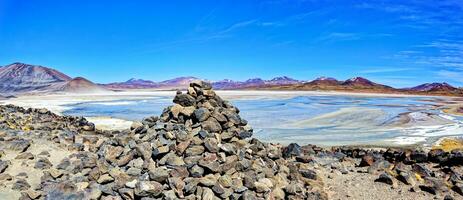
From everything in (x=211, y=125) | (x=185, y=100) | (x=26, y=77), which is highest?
(x=26, y=77)

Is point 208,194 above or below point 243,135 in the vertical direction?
below

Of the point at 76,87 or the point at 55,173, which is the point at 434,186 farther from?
the point at 76,87

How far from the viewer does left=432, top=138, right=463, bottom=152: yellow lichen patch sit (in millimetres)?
16359

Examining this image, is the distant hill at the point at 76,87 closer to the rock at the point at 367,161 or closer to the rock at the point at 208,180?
the rock at the point at 367,161

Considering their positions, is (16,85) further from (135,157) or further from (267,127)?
(135,157)

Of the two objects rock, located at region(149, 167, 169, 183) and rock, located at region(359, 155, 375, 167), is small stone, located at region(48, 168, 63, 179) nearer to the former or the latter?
rock, located at region(149, 167, 169, 183)

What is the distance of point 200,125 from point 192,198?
2597 mm

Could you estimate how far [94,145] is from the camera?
1238 cm

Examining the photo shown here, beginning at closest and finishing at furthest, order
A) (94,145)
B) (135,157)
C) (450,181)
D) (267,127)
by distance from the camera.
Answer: (135,157) < (450,181) < (94,145) < (267,127)

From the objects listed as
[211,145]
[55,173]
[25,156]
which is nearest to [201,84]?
[211,145]

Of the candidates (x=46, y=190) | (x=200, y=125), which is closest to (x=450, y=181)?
(x=200, y=125)

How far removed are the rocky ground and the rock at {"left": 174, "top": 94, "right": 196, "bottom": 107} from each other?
3 centimetres

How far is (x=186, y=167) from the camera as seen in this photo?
27.7 feet

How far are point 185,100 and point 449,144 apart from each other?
11.9m
